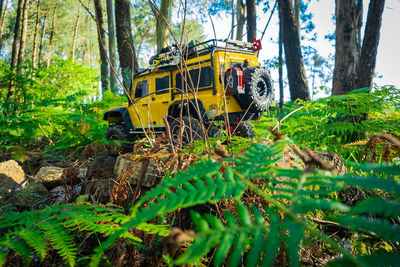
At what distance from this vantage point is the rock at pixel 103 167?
2469mm

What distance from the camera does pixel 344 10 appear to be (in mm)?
6164

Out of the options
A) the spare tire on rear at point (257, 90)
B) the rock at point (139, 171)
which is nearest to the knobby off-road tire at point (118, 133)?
the spare tire on rear at point (257, 90)

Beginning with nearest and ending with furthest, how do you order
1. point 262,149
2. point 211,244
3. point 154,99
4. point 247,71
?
point 211,244
point 262,149
point 247,71
point 154,99

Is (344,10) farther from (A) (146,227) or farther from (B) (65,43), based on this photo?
(B) (65,43)

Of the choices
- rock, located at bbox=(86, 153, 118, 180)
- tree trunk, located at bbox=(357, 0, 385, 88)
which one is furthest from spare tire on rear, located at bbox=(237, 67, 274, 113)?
rock, located at bbox=(86, 153, 118, 180)

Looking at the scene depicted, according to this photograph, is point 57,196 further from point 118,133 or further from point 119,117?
point 119,117

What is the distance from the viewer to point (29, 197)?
1.98m

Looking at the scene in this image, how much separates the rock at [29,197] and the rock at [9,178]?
249 mm

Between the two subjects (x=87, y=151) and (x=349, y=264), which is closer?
(x=349, y=264)

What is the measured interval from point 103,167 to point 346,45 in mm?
6420

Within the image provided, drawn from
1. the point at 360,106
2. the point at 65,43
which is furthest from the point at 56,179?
the point at 65,43

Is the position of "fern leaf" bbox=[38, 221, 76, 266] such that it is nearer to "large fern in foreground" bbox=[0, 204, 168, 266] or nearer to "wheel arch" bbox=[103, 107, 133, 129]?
"large fern in foreground" bbox=[0, 204, 168, 266]

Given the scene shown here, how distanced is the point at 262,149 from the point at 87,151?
3.12 m

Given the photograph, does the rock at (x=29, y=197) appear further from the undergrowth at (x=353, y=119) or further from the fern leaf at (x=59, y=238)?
the undergrowth at (x=353, y=119)
